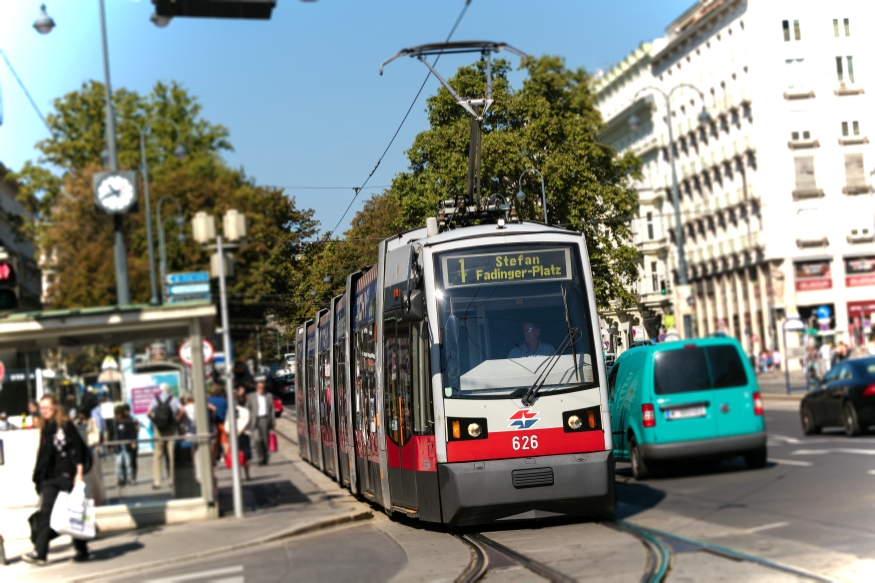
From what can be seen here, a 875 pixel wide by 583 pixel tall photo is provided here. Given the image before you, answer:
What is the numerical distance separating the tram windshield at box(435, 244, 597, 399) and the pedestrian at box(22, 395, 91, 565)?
390 centimetres

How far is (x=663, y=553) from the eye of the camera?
35.5 feet

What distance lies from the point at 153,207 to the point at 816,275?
40328 mm

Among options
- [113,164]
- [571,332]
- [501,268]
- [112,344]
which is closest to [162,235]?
[113,164]

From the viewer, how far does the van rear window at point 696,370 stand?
18.6m

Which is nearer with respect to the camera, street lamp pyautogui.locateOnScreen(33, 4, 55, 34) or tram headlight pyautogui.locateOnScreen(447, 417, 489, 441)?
tram headlight pyautogui.locateOnScreen(447, 417, 489, 441)

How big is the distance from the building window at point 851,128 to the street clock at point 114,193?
2152cm

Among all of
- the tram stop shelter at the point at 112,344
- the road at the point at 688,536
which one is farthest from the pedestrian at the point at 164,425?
the road at the point at 688,536

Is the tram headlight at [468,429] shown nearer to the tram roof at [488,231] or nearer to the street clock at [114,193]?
the tram roof at [488,231]

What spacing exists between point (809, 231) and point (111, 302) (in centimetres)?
3608

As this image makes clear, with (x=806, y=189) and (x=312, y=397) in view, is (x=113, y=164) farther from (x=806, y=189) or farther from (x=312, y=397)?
(x=806, y=189)

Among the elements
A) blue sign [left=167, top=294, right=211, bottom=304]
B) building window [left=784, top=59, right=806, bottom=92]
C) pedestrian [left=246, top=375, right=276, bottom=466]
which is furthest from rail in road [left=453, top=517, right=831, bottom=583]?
building window [left=784, top=59, right=806, bottom=92]

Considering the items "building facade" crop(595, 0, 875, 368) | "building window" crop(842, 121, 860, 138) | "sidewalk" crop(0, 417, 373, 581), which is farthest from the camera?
"building facade" crop(595, 0, 875, 368)

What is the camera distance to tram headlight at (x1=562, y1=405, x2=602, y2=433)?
44.9 feet

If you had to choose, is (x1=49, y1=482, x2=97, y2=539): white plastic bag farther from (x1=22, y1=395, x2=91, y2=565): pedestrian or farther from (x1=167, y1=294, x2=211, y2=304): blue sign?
(x1=167, y1=294, x2=211, y2=304): blue sign
